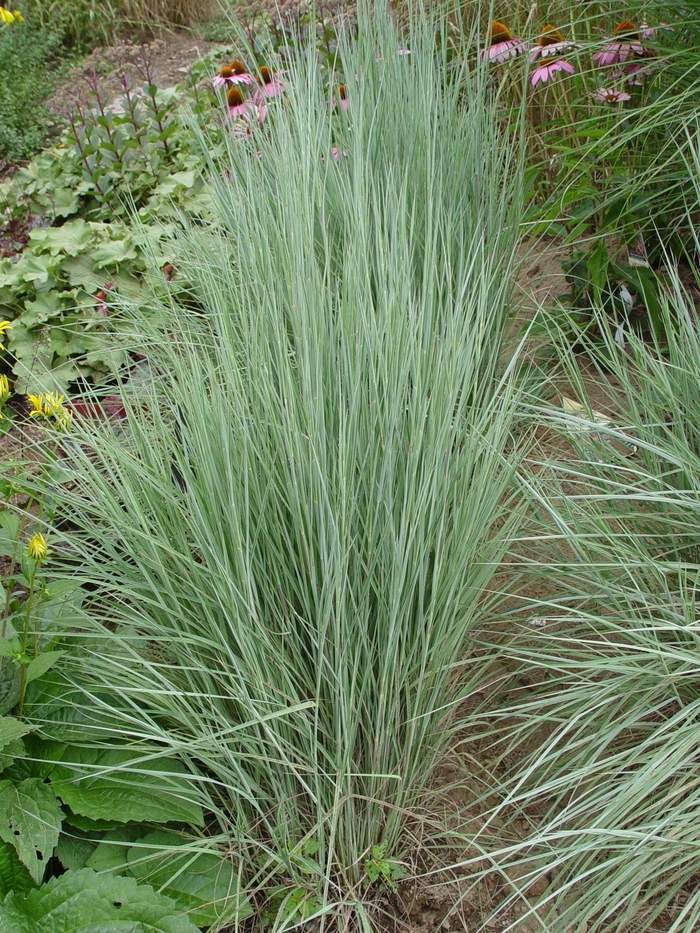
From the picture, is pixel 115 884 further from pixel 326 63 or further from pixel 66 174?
pixel 66 174

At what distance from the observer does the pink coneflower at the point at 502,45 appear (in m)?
2.26

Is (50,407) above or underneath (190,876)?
above

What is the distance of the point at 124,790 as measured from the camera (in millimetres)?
1236

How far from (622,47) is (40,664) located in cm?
206

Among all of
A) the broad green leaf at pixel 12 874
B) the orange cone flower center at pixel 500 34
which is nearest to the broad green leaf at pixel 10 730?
the broad green leaf at pixel 12 874

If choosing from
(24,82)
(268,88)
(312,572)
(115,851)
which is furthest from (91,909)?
(24,82)

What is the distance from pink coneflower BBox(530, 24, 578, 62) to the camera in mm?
2121

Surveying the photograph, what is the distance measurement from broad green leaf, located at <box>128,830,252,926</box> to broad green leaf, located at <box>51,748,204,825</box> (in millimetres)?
46

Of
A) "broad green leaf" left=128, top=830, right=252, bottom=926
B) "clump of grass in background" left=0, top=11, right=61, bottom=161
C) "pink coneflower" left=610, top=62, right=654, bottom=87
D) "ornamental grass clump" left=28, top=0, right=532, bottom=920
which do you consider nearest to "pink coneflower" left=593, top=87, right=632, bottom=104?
"pink coneflower" left=610, top=62, right=654, bottom=87

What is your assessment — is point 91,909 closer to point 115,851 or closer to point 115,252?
point 115,851

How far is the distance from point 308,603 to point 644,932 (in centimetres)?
62

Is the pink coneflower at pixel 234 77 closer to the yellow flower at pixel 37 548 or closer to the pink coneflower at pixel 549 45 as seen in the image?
the pink coneflower at pixel 549 45

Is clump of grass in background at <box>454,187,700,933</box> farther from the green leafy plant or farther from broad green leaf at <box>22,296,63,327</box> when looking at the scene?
broad green leaf at <box>22,296,63,327</box>

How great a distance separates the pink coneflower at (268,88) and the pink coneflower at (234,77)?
0.06 m
